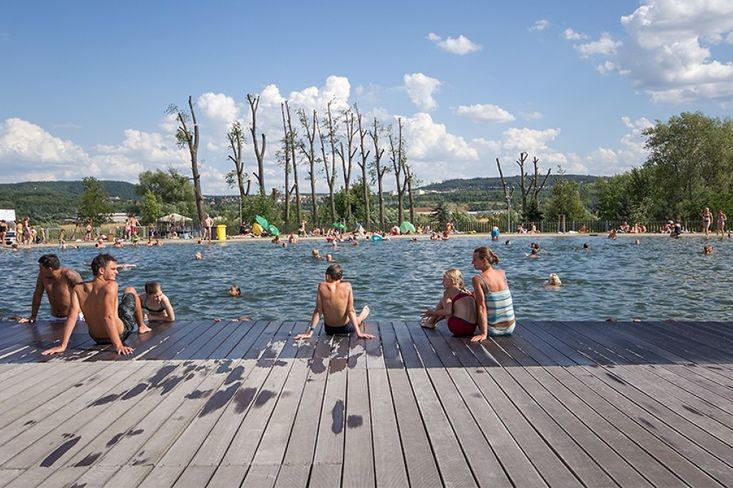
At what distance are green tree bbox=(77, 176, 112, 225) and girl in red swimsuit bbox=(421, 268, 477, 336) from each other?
59987 mm

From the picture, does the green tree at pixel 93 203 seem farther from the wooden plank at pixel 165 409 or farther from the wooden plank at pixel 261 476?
the wooden plank at pixel 261 476

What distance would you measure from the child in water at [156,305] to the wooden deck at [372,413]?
4.59ft

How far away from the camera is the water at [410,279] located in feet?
42.2

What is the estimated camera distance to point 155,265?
2291 centimetres

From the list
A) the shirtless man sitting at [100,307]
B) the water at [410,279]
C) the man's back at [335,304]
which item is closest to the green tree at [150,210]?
the water at [410,279]

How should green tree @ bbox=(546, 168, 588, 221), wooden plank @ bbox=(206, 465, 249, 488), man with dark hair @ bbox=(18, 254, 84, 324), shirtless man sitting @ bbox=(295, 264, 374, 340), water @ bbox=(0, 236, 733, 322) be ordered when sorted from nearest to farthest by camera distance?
wooden plank @ bbox=(206, 465, 249, 488) → shirtless man sitting @ bbox=(295, 264, 374, 340) → man with dark hair @ bbox=(18, 254, 84, 324) → water @ bbox=(0, 236, 733, 322) → green tree @ bbox=(546, 168, 588, 221)

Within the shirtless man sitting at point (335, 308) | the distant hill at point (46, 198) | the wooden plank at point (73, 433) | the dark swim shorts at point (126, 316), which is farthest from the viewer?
the distant hill at point (46, 198)

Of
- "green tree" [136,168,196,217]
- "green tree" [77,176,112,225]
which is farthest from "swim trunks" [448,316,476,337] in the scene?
"green tree" [136,168,196,217]

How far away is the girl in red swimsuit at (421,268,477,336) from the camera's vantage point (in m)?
6.25

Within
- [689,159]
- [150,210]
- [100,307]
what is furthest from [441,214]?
[100,307]

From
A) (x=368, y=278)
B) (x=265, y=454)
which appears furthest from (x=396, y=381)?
(x=368, y=278)

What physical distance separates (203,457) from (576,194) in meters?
58.5

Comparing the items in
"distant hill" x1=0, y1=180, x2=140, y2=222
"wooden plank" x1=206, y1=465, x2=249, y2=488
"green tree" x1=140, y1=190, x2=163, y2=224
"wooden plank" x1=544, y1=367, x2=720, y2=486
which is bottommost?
"wooden plank" x1=544, y1=367, x2=720, y2=486

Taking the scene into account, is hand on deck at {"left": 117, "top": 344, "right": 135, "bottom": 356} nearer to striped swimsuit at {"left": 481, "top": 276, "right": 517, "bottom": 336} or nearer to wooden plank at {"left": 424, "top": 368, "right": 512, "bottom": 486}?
wooden plank at {"left": 424, "top": 368, "right": 512, "bottom": 486}
